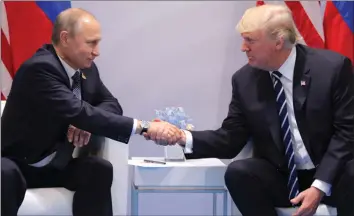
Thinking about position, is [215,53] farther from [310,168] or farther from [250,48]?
[310,168]

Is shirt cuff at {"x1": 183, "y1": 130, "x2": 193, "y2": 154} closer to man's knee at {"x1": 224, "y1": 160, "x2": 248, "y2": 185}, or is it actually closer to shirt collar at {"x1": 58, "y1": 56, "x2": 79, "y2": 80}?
man's knee at {"x1": 224, "y1": 160, "x2": 248, "y2": 185}

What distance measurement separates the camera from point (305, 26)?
3256 millimetres

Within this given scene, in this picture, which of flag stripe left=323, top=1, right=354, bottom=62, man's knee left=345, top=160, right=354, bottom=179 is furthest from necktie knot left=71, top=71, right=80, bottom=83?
flag stripe left=323, top=1, right=354, bottom=62

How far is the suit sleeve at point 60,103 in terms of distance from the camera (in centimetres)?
230

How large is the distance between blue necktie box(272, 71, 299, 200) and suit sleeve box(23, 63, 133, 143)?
0.71 m

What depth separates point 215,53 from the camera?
3479mm

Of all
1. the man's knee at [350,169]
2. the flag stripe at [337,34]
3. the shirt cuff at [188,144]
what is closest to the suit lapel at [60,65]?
the shirt cuff at [188,144]

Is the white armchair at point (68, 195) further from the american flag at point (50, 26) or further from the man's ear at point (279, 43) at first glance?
the american flag at point (50, 26)

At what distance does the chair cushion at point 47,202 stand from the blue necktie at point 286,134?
92 cm

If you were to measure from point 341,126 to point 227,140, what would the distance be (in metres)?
0.51

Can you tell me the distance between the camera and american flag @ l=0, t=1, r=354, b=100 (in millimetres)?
3186

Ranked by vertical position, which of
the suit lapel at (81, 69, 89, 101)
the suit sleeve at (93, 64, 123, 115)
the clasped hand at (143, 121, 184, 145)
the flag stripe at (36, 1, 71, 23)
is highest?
the flag stripe at (36, 1, 71, 23)

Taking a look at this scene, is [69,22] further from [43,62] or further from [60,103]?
[60,103]

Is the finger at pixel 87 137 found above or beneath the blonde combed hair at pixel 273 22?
beneath
